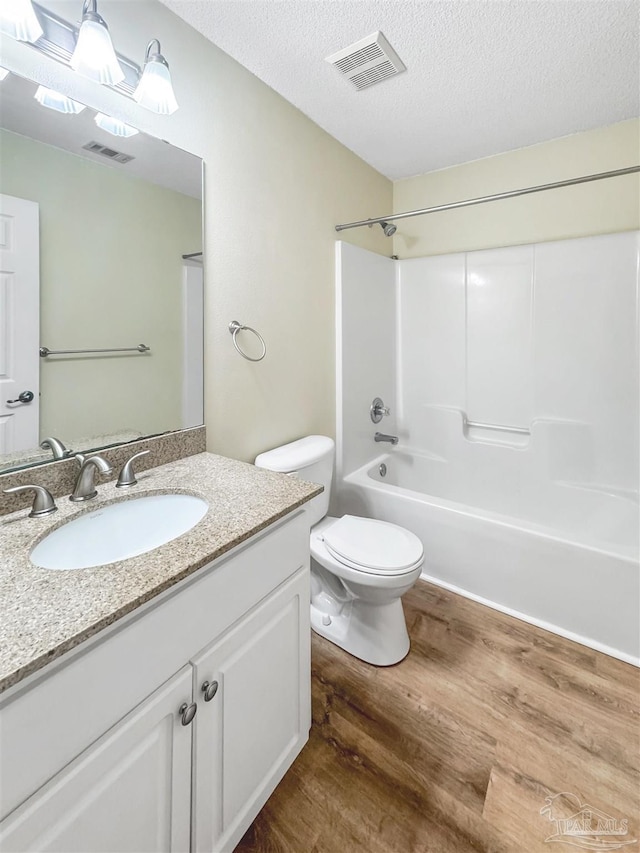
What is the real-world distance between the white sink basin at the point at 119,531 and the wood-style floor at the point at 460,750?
2.69ft

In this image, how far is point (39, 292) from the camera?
3.51ft

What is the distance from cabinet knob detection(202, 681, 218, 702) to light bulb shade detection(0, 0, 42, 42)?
1583mm

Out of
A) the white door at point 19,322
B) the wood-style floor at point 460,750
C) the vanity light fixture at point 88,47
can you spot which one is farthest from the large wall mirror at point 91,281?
the wood-style floor at point 460,750

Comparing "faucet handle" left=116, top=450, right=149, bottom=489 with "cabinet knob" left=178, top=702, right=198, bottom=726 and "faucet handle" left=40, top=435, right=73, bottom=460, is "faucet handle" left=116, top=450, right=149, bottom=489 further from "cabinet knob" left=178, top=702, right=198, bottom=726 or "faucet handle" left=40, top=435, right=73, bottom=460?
"cabinet knob" left=178, top=702, right=198, bottom=726

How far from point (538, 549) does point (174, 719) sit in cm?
159

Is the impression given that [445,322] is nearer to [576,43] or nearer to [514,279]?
[514,279]

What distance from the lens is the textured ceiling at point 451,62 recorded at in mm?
1331

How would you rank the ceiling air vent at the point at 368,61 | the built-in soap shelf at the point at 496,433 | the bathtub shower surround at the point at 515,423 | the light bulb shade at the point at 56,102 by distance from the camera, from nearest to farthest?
the light bulb shade at the point at 56,102 < the ceiling air vent at the point at 368,61 < the bathtub shower surround at the point at 515,423 < the built-in soap shelf at the point at 496,433

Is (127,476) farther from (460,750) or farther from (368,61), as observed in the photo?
(368,61)

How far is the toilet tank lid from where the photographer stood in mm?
1664

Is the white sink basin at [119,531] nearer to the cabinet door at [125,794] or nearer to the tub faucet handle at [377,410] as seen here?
the cabinet door at [125,794]

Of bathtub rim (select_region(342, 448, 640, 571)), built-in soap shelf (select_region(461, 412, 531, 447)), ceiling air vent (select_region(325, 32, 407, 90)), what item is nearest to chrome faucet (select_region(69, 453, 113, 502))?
bathtub rim (select_region(342, 448, 640, 571))

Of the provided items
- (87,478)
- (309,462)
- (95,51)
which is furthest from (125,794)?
(95,51)

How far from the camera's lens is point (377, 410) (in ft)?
8.43
